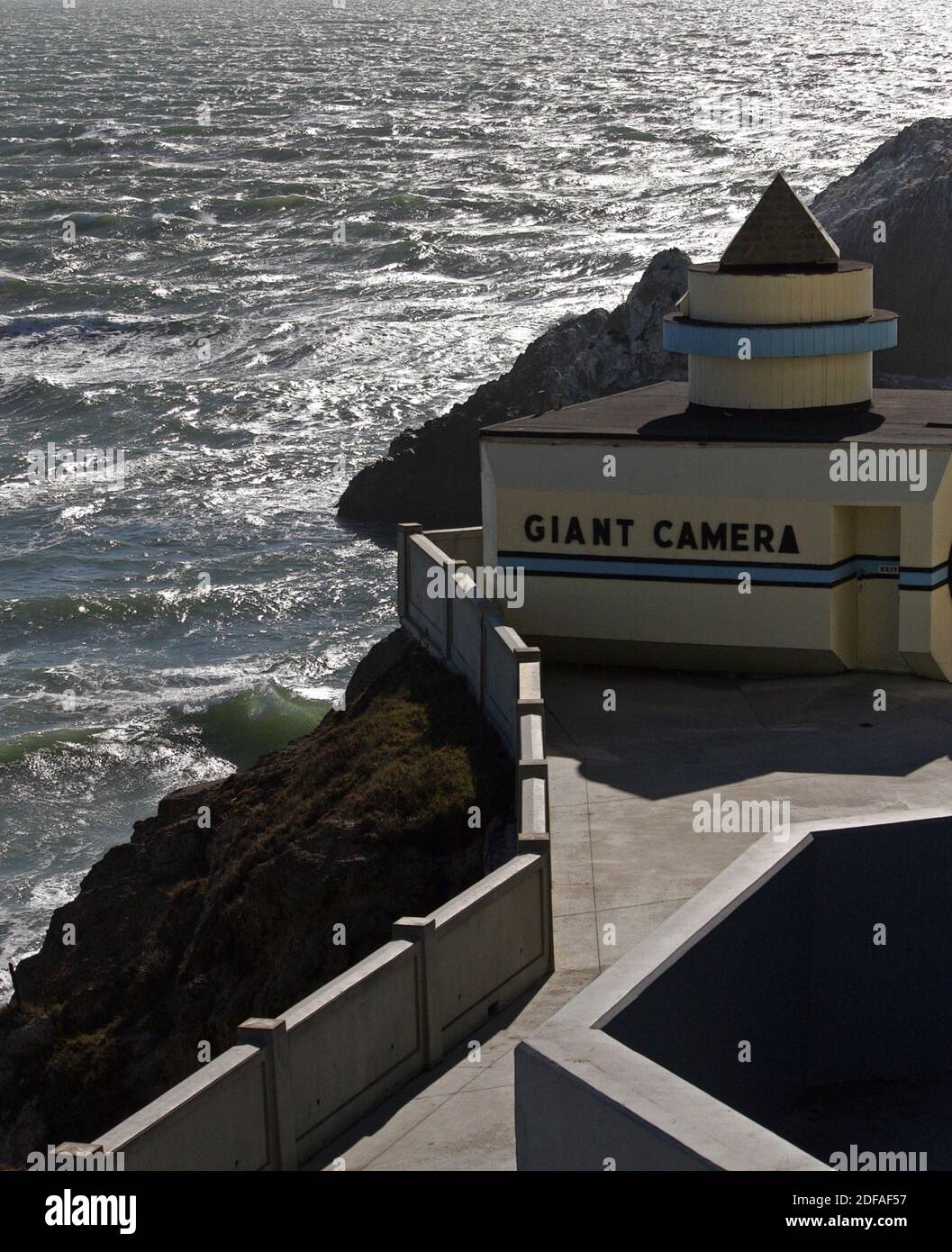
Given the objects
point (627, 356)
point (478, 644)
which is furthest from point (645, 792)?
point (627, 356)

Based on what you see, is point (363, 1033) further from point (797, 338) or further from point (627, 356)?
point (627, 356)

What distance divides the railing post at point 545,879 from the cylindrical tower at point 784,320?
997 centimetres

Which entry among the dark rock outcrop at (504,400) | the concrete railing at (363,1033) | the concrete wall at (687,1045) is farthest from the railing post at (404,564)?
the dark rock outcrop at (504,400)

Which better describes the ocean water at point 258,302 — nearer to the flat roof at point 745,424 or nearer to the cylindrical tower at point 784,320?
the flat roof at point 745,424

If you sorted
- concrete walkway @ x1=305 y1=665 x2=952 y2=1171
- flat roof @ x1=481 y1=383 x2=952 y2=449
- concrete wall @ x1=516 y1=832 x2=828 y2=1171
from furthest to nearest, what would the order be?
flat roof @ x1=481 y1=383 x2=952 y2=449
concrete walkway @ x1=305 y1=665 x2=952 y2=1171
concrete wall @ x1=516 y1=832 x2=828 y2=1171

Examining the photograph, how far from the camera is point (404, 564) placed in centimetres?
2731

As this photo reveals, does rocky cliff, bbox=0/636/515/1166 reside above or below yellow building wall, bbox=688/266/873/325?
below

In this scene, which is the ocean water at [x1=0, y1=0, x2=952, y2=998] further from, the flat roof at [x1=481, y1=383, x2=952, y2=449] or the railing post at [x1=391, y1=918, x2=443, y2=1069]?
the railing post at [x1=391, y1=918, x2=443, y2=1069]

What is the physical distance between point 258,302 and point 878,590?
6252 centimetres

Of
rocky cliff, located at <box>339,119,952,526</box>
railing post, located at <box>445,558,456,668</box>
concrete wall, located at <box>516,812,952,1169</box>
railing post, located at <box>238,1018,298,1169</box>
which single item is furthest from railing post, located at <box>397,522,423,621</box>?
rocky cliff, located at <box>339,119,952,526</box>

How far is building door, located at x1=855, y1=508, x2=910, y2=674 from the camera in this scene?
23.6 metres

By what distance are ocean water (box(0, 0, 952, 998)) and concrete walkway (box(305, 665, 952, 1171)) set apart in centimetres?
1219
